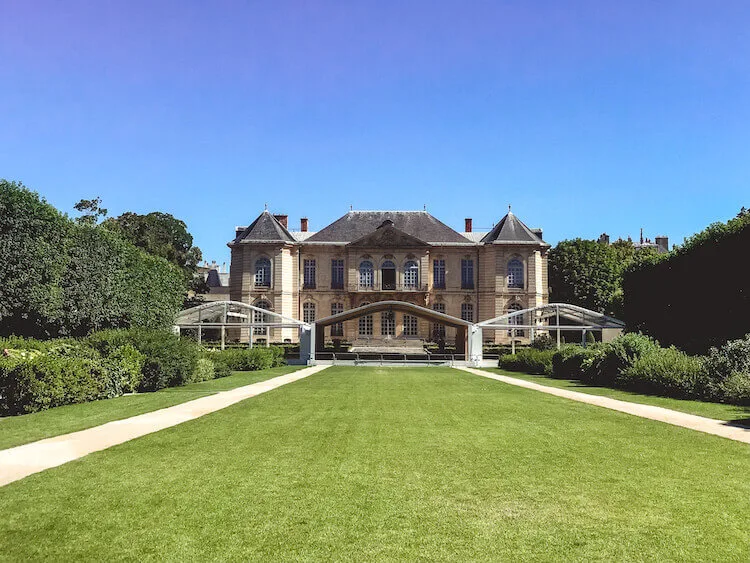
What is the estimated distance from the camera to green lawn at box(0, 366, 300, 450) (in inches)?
352

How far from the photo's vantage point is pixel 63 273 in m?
21.7

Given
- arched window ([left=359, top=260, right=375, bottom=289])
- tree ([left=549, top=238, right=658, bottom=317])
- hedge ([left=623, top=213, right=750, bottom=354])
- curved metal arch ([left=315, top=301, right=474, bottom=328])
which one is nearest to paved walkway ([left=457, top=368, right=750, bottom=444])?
hedge ([left=623, top=213, right=750, bottom=354])

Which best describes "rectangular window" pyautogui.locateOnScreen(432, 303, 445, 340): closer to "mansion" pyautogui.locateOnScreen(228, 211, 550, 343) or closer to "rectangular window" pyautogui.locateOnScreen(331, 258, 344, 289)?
"mansion" pyautogui.locateOnScreen(228, 211, 550, 343)

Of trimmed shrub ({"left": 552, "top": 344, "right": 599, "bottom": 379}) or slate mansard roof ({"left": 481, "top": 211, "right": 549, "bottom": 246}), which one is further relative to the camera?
slate mansard roof ({"left": 481, "top": 211, "right": 549, "bottom": 246})

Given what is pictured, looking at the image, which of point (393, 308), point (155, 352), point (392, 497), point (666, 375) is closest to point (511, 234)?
point (393, 308)

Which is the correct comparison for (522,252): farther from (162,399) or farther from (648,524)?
(648,524)

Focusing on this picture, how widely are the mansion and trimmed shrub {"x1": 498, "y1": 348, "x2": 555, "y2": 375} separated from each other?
776 inches

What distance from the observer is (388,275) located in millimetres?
51938

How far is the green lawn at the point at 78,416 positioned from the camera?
895cm

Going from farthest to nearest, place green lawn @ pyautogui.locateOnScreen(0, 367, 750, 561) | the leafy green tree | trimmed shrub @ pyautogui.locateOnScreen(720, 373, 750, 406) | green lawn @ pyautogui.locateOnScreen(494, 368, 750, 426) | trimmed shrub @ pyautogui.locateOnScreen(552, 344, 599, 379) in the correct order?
trimmed shrub @ pyautogui.locateOnScreen(552, 344, 599, 379) < the leafy green tree < trimmed shrub @ pyautogui.locateOnScreen(720, 373, 750, 406) < green lawn @ pyautogui.locateOnScreen(494, 368, 750, 426) < green lawn @ pyautogui.locateOnScreen(0, 367, 750, 561)

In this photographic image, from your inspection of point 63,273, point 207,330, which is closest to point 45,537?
point 63,273

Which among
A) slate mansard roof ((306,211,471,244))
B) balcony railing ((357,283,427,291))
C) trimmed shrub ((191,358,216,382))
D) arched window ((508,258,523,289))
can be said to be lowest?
trimmed shrub ((191,358,216,382))

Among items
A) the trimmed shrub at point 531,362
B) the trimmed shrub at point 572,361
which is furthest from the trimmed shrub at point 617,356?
the trimmed shrub at point 531,362

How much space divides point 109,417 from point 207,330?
38992 millimetres
